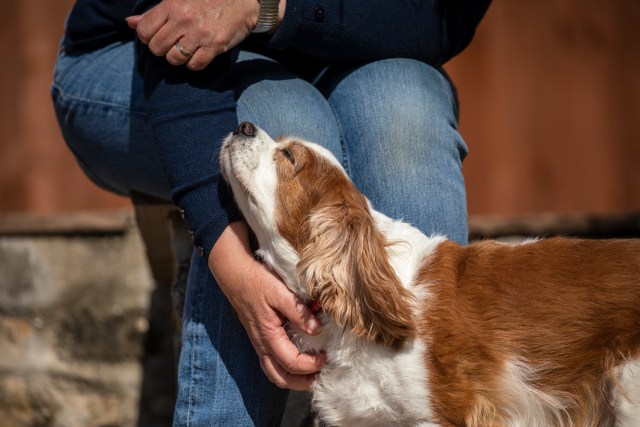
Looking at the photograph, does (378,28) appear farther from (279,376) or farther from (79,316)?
(79,316)

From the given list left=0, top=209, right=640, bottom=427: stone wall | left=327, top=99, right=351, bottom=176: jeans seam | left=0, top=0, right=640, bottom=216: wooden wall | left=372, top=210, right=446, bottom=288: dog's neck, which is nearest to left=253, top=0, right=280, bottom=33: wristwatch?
left=327, top=99, right=351, bottom=176: jeans seam

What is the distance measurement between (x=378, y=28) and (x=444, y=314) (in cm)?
101

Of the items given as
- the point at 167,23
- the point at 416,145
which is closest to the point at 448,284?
the point at 416,145

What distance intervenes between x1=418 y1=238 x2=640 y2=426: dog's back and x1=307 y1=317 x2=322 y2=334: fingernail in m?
0.34

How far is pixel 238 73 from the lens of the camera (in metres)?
2.71

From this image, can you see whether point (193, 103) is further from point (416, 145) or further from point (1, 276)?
point (1, 276)

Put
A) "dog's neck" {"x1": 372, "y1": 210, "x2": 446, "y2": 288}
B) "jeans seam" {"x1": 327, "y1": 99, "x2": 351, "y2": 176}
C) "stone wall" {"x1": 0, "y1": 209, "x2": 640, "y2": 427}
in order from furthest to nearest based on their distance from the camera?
"stone wall" {"x1": 0, "y1": 209, "x2": 640, "y2": 427} → "jeans seam" {"x1": 327, "y1": 99, "x2": 351, "y2": 176} → "dog's neck" {"x1": 372, "y1": 210, "x2": 446, "y2": 288}

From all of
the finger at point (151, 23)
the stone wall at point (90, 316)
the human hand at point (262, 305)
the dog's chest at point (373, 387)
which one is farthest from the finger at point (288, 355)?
the stone wall at point (90, 316)

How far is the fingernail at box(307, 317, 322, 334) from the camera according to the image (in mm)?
2463

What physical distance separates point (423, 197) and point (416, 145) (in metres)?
0.18

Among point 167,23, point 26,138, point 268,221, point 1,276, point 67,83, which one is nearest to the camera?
point 167,23

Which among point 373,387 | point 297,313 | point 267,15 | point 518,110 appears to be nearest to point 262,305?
point 297,313

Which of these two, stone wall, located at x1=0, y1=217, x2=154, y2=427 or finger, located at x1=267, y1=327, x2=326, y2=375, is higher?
finger, located at x1=267, y1=327, x2=326, y2=375

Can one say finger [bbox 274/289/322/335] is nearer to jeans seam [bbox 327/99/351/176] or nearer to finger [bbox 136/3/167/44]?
jeans seam [bbox 327/99/351/176]
